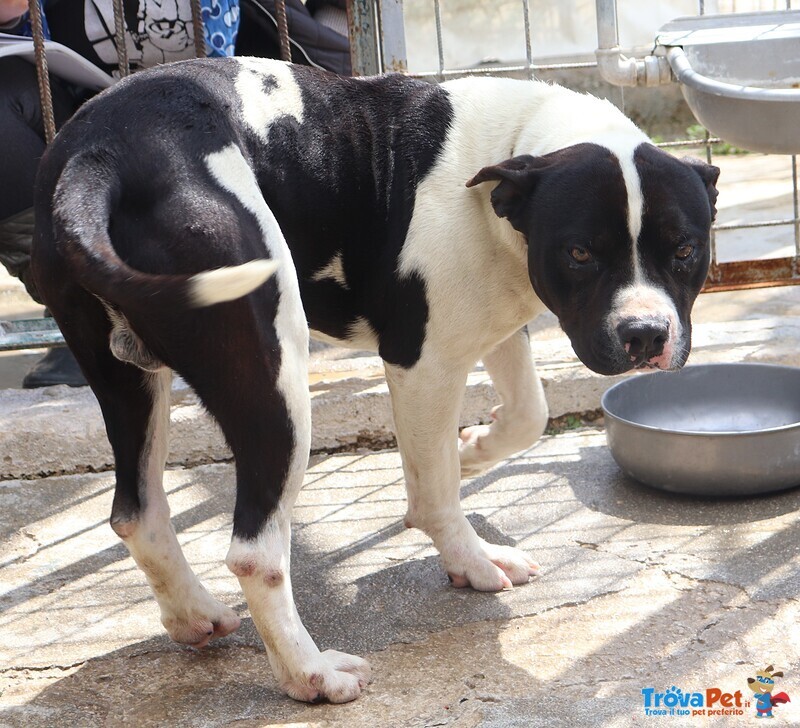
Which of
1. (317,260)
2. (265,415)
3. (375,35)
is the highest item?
(375,35)

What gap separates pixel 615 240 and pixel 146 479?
1.32 metres

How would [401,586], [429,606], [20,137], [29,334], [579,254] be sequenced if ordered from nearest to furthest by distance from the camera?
[579,254]
[429,606]
[401,586]
[20,137]
[29,334]

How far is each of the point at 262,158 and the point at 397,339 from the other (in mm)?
606

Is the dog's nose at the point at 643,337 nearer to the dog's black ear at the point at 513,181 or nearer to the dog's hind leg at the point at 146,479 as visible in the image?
the dog's black ear at the point at 513,181

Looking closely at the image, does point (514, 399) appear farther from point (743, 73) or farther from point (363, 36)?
point (363, 36)

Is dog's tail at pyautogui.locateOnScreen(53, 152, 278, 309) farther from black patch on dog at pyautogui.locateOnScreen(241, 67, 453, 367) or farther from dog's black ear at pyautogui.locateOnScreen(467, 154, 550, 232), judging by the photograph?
dog's black ear at pyautogui.locateOnScreen(467, 154, 550, 232)

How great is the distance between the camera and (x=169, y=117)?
2641 mm

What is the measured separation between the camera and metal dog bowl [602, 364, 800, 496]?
3.63 m

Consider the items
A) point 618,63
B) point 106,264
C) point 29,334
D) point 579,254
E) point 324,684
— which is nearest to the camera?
point 106,264

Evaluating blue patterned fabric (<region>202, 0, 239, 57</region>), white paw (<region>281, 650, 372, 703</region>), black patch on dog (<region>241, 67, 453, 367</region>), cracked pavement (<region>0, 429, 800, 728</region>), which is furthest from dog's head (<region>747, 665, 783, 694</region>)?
blue patterned fabric (<region>202, 0, 239, 57</region>)

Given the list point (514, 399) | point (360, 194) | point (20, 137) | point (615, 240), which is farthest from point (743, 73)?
point (20, 137)

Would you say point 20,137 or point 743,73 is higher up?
point 743,73

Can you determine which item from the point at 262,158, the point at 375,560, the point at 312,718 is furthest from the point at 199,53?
the point at 312,718

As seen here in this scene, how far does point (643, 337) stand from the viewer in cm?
270
